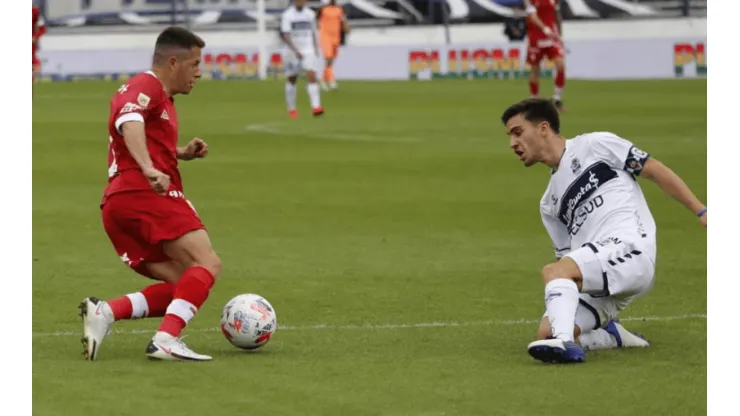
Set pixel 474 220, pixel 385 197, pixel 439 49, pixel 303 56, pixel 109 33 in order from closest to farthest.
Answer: pixel 474 220, pixel 385 197, pixel 303 56, pixel 439 49, pixel 109 33

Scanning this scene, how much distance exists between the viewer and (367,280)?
36.4 ft

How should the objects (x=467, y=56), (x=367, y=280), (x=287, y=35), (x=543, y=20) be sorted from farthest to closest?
(x=467, y=56) < (x=287, y=35) < (x=543, y=20) < (x=367, y=280)

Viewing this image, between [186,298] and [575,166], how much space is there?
6.90 ft

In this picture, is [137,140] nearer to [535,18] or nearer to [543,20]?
[535,18]

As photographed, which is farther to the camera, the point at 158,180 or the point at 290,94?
the point at 290,94

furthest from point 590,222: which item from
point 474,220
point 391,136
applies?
point 391,136

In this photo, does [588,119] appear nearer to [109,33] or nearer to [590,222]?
[590,222]

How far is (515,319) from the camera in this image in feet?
31.0

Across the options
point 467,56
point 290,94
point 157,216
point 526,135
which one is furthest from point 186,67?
point 467,56

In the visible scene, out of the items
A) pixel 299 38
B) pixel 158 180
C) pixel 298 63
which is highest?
pixel 158 180

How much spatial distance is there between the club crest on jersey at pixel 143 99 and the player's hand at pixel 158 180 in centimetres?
43

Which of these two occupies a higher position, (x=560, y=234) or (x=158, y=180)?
(x=158, y=180)

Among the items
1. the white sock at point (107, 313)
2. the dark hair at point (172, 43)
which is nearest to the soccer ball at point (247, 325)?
the white sock at point (107, 313)

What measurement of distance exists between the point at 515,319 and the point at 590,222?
128cm
